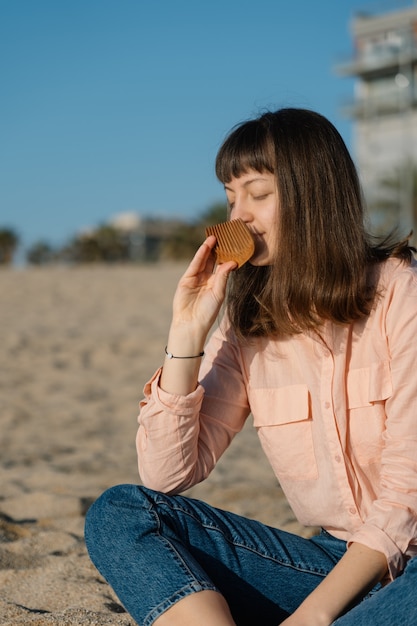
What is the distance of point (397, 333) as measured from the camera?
1.98m

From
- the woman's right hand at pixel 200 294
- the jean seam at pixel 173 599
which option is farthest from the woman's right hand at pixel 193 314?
the jean seam at pixel 173 599

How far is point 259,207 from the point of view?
2150 mm

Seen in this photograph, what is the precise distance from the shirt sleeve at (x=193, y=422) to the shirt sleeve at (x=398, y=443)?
513 mm

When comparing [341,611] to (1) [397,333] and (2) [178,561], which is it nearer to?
(2) [178,561]

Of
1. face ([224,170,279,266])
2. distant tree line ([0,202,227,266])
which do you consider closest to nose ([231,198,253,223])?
face ([224,170,279,266])

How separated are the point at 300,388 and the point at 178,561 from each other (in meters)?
0.57

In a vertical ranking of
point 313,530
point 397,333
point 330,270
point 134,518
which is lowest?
point 313,530

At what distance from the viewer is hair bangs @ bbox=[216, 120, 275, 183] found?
210 cm

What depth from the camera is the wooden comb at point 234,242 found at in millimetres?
2141

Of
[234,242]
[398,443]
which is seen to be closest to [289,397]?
[398,443]

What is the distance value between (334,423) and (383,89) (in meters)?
33.0

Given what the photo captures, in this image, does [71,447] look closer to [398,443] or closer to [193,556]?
[193,556]

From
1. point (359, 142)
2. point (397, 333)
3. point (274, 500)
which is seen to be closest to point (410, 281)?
point (397, 333)

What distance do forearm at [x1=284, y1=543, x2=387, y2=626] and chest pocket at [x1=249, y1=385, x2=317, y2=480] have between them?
338mm
